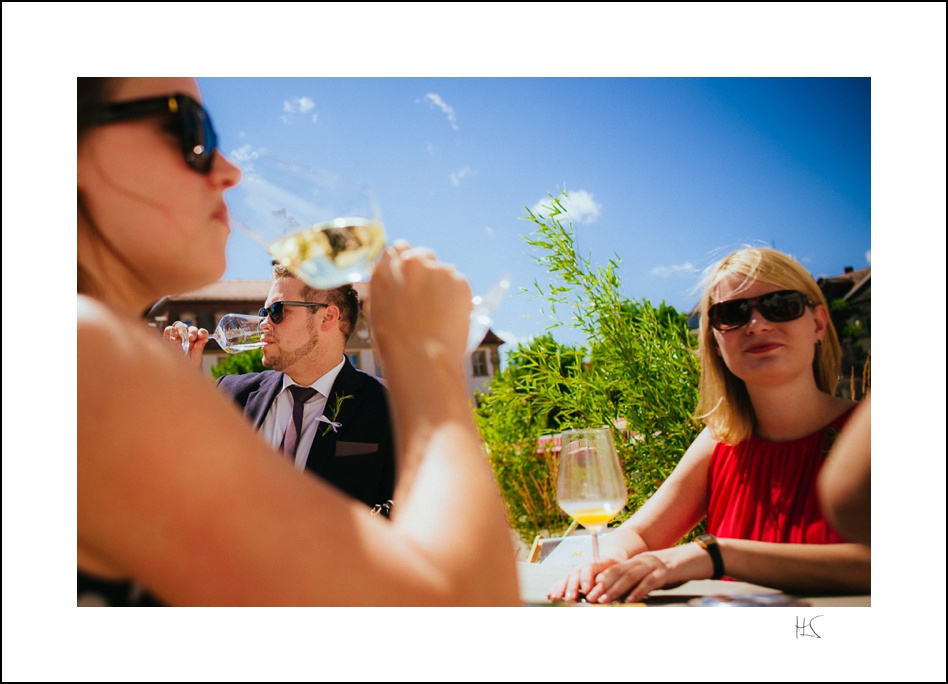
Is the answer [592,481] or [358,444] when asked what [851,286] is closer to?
[592,481]

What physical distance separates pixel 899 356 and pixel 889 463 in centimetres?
43

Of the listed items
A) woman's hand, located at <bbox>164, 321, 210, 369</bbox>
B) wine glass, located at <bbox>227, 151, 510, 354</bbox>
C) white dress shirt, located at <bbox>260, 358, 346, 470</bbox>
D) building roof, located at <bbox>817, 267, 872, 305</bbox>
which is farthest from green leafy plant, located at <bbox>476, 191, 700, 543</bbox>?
wine glass, located at <bbox>227, 151, 510, 354</bbox>

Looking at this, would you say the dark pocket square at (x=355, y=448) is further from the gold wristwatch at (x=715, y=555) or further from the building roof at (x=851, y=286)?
the building roof at (x=851, y=286)

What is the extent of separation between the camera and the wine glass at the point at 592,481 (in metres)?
1.87

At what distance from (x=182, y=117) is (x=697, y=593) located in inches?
69.6

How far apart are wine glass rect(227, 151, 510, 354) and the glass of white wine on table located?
2.14 ft

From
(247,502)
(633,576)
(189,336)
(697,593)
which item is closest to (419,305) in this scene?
(247,502)

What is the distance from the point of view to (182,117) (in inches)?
48.3

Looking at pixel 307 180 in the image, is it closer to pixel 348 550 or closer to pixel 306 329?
pixel 348 550

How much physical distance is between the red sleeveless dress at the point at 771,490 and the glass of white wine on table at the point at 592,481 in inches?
35.9

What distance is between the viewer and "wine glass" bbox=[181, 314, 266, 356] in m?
4.10

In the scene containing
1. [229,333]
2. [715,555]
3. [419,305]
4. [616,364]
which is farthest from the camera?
[229,333]

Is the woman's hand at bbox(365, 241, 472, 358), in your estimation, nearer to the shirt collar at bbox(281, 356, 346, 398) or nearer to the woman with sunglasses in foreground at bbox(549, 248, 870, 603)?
the woman with sunglasses in foreground at bbox(549, 248, 870, 603)

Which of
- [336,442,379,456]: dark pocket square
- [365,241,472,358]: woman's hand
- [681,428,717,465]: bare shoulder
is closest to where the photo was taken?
[365,241,472,358]: woman's hand
